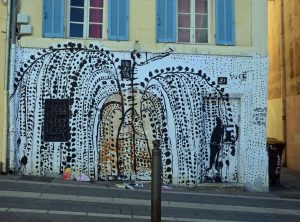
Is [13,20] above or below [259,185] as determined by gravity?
above

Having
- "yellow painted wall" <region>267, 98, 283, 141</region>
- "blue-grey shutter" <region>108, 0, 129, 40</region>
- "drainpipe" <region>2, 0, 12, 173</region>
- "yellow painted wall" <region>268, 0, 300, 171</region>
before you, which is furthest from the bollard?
"yellow painted wall" <region>267, 98, 283, 141</region>

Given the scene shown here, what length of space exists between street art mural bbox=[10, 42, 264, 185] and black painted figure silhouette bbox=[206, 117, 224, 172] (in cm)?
3

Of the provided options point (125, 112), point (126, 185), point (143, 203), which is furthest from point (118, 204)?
point (125, 112)

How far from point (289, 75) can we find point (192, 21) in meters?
7.41

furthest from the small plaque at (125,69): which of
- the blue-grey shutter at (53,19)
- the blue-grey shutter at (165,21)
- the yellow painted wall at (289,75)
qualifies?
the yellow painted wall at (289,75)

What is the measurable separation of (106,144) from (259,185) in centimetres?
412

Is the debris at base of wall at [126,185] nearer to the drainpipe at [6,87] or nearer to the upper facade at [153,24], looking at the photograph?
the drainpipe at [6,87]

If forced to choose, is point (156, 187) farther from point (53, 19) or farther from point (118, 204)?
point (53, 19)

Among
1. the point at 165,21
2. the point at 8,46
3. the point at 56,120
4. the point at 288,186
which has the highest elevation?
the point at 165,21

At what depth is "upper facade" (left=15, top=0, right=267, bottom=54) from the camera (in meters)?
12.0

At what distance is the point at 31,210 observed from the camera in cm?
798

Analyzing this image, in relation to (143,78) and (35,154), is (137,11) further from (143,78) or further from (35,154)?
(35,154)

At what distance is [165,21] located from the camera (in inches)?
490

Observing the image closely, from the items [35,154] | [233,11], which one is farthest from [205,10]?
[35,154]
